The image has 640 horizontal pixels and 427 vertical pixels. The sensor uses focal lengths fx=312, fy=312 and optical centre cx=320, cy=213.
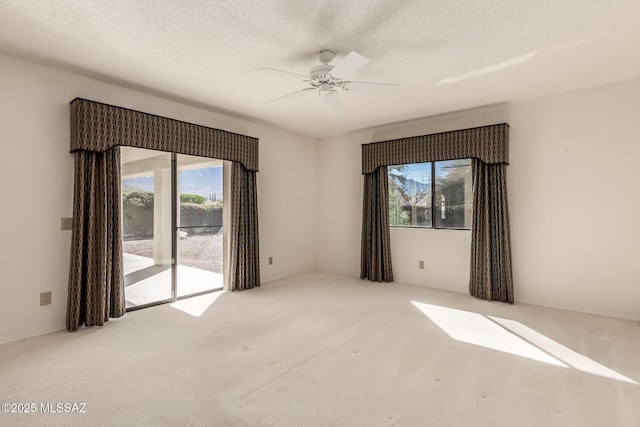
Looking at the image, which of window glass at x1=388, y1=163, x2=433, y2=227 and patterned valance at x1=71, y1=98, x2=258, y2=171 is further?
window glass at x1=388, y1=163, x2=433, y2=227

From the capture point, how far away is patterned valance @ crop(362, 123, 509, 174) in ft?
13.0

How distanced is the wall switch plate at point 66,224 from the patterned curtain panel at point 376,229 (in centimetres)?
385

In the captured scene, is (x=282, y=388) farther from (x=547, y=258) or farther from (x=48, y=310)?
(x=547, y=258)

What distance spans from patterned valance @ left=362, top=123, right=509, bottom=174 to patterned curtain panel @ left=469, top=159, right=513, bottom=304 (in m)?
0.17

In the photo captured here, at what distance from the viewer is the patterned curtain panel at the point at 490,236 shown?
3.95 m

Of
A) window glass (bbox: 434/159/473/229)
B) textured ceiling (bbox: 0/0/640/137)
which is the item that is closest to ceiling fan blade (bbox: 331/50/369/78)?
textured ceiling (bbox: 0/0/640/137)

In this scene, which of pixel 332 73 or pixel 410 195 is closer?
pixel 332 73

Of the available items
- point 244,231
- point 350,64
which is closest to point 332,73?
point 350,64

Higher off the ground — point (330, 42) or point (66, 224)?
point (330, 42)

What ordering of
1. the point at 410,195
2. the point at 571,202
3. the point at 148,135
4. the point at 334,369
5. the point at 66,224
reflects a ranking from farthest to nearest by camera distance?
the point at 410,195, the point at 571,202, the point at 148,135, the point at 66,224, the point at 334,369

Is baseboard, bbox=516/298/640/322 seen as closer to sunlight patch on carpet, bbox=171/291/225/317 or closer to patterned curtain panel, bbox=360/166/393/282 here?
patterned curtain panel, bbox=360/166/393/282

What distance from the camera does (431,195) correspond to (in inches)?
188

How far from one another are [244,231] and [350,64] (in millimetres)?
2958

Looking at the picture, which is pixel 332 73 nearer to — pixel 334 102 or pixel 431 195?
pixel 334 102
